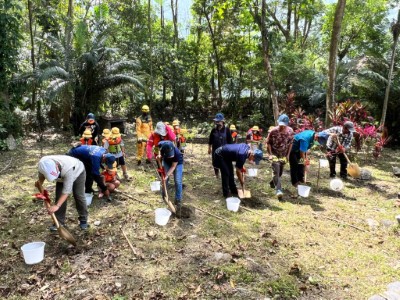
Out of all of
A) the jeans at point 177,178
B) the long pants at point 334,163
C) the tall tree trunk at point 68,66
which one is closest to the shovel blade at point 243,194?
the jeans at point 177,178

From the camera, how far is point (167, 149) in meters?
5.70

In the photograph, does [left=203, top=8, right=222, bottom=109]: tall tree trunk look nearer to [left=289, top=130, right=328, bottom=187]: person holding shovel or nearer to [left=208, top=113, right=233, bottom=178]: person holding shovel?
[left=208, top=113, right=233, bottom=178]: person holding shovel

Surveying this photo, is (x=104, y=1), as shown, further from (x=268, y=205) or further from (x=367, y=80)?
(x=268, y=205)

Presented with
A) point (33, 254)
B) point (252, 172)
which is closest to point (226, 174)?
point (252, 172)

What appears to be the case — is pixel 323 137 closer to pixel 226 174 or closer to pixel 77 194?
pixel 226 174

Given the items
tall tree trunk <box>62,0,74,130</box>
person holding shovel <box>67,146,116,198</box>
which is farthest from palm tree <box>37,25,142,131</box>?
person holding shovel <box>67,146,116,198</box>

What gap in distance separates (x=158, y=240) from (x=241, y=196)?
7.12 feet

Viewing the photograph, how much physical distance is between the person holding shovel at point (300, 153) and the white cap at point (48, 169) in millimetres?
4898

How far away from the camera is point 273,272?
14.5 feet

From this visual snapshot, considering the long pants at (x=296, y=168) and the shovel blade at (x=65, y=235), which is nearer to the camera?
the shovel blade at (x=65, y=235)

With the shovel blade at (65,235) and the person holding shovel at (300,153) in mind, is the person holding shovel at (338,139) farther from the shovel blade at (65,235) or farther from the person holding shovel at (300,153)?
the shovel blade at (65,235)

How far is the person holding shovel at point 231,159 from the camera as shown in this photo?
256 inches

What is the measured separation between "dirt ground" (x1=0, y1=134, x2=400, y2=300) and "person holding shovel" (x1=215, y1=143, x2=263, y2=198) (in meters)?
0.34

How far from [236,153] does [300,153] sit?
182 centimetres
